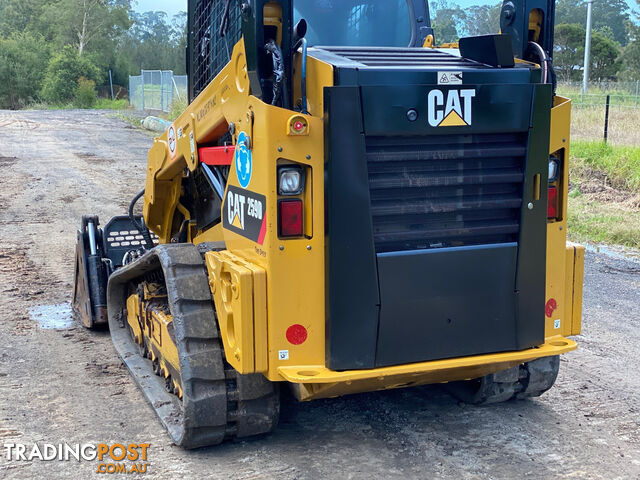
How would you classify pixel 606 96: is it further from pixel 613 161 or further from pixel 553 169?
pixel 553 169

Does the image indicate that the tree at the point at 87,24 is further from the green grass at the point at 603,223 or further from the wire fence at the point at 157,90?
the green grass at the point at 603,223

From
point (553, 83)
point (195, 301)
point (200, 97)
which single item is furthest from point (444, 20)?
point (195, 301)

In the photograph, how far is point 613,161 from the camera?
42.8 feet

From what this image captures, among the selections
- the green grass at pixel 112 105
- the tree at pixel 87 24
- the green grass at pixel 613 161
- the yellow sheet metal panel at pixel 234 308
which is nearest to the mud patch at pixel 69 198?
the green grass at pixel 613 161

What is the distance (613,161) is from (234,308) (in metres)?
11.0

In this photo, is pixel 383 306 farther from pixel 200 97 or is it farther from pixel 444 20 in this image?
pixel 444 20

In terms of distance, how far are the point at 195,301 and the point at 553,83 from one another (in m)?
2.11

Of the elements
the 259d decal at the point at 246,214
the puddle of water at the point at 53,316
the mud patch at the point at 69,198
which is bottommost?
the puddle of water at the point at 53,316

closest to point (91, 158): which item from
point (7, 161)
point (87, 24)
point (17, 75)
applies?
point (7, 161)

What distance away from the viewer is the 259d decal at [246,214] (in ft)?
11.4

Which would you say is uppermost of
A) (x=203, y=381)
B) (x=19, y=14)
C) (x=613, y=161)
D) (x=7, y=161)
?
(x=19, y=14)

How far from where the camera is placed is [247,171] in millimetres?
3621

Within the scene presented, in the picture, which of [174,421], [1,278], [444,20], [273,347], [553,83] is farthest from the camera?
[1,278]

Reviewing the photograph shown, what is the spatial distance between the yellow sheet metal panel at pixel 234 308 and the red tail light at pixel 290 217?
0.25 metres
